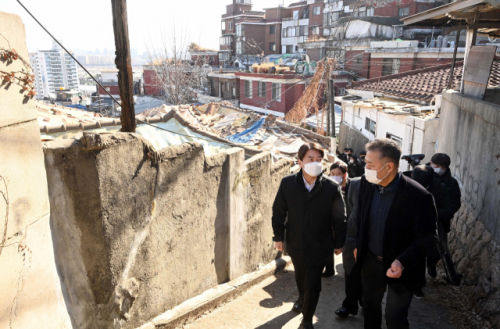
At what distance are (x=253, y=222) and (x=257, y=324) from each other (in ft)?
4.52

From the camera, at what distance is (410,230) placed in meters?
3.06

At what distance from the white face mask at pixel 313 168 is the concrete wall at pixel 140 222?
1.19 meters

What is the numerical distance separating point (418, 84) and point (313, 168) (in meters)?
13.2

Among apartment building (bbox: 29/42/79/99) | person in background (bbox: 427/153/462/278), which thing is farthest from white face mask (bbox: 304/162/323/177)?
apartment building (bbox: 29/42/79/99)

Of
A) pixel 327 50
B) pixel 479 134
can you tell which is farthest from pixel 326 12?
pixel 479 134

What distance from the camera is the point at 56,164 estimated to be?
2861 millimetres

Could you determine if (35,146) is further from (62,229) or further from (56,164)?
(62,229)

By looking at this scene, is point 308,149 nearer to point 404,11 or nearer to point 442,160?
point 442,160

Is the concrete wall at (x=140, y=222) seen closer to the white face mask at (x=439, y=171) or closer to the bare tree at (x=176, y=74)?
the white face mask at (x=439, y=171)

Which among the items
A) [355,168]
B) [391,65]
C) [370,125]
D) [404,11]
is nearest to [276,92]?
[391,65]

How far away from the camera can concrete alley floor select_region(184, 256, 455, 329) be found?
408 cm

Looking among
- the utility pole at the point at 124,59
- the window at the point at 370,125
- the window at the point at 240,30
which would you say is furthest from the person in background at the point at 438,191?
the window at the point at 240,30

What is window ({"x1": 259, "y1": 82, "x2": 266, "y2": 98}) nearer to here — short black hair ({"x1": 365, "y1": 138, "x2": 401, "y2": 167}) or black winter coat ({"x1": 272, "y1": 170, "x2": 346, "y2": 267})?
black winter coat ({"x1": 272, "y1": 170, "x2": 346, "y2": 267})

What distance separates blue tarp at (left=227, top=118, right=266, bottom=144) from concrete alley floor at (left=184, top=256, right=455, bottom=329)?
29.1 feet
